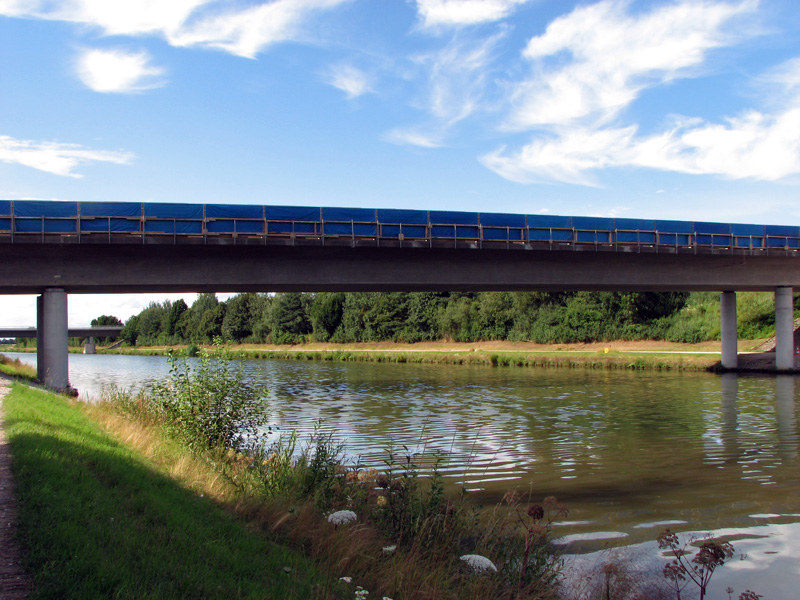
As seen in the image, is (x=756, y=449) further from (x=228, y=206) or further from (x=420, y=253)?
(x=228, y=206)

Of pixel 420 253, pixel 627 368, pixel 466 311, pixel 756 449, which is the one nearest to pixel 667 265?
pixel 627 368

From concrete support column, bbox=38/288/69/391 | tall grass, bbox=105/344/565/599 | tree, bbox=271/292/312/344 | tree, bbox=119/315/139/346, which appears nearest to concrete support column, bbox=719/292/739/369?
tall grass, bbox=105/344/565/599

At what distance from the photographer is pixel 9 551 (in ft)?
17.4

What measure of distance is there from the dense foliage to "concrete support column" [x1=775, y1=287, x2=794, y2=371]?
1393 centimetres

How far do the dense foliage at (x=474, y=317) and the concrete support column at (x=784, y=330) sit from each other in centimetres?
1393

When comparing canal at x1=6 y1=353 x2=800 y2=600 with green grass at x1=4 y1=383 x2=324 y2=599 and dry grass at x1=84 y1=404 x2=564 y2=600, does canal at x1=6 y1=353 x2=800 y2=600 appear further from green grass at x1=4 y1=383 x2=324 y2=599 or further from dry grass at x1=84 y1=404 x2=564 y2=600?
green grass at x1=4 y1=383 x2=324 y2=599

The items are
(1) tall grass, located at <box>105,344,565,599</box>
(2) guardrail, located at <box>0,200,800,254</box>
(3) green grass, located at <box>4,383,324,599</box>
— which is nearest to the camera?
(3) green grass, located at <box>4,383,324,599</box>

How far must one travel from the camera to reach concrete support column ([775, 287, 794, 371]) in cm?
4147

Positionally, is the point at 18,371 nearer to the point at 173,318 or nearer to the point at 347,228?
the point at 347,228

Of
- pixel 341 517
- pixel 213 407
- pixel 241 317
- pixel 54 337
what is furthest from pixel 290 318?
pixel 341 517

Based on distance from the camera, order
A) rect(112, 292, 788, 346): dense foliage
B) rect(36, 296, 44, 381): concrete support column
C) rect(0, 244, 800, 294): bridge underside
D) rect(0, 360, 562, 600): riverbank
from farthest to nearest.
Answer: rect(112, 292, 788, 346): dense foliage, rect(0, 244, 800, 294): bridge underside, rect(36, 296, 44, 381): concrete support column, rect(0, 360, 562, 600): riverbank

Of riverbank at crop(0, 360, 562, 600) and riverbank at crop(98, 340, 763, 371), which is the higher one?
riverbank at crop(0, 360, 562, 600)

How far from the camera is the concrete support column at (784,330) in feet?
136

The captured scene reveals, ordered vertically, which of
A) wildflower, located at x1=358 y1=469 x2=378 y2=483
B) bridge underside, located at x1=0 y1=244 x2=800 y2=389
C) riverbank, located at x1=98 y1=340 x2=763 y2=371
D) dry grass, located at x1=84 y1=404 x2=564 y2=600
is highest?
bridge underside, located at x1=0 y1=244 x2=800 y2=389
